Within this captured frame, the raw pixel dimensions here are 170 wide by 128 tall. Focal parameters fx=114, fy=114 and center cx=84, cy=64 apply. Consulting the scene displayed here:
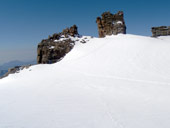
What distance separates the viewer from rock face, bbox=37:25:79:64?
30239 millimetres

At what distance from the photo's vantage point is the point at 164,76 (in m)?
11.0

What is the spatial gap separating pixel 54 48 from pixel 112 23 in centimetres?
2099

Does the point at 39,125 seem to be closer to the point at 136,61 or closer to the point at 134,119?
the point at 134,119

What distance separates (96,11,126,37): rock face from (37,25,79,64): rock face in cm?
1345

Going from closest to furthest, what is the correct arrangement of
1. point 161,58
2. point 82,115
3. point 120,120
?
point 120,120, point 82,115, point 161,58

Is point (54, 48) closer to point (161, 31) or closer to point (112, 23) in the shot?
point (112, 23)

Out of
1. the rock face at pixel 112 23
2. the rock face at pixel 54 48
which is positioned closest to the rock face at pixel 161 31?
the rock face at pixel 112 23

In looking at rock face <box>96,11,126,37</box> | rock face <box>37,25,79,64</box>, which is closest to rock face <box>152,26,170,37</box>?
rock face <box>96,11,126,37</box>

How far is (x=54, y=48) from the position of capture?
31.2 metres

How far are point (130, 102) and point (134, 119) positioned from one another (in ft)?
6.70

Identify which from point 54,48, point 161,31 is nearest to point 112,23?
point 161,31

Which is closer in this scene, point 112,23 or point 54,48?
point 54,48

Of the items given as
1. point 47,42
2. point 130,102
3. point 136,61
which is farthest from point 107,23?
point 130,102

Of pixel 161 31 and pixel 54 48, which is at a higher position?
pixel 161 31
